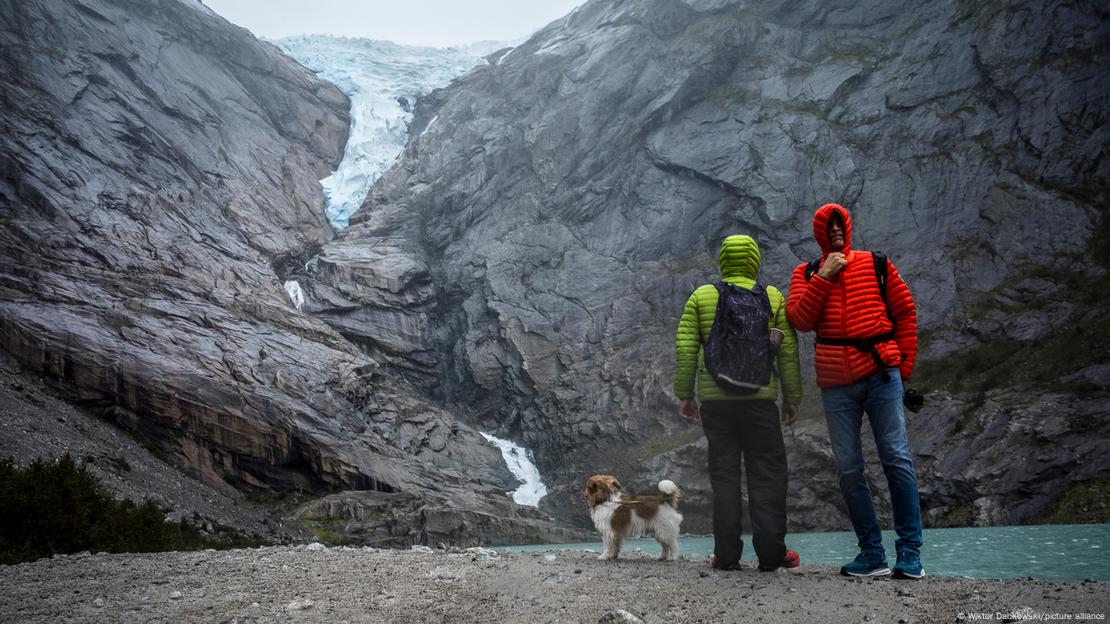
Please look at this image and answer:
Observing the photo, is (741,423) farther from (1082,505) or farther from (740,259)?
(1082,505)

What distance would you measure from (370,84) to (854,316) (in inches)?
3758

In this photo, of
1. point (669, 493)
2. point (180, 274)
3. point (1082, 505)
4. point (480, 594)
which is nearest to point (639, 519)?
point (669, 493)

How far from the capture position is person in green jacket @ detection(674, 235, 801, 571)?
5492mm

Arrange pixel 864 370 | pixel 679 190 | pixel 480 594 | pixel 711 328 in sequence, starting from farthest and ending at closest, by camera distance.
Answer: pixel 679 190
pixel 711 328
pixel 864 370
pixel 480 594

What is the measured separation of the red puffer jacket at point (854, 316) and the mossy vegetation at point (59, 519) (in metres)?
7.99

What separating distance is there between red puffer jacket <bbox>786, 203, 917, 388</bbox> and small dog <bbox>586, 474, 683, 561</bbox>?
2190 mm

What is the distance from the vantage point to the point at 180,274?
47.2 m

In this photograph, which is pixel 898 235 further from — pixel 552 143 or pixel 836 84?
pixel 552 143

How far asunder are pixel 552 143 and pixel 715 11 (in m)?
18.7

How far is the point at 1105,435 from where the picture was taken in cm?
2914

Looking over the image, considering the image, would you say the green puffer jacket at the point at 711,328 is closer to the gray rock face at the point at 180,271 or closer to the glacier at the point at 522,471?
the gray rock face at the point at 180,271

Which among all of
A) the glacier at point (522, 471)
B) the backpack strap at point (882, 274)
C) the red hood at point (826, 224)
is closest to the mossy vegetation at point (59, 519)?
the red hood at point (826, 224)

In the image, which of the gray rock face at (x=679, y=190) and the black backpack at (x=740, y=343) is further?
the gray rock face at (x=679, y=190)

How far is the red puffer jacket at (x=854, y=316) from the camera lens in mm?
5027
